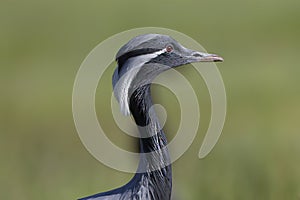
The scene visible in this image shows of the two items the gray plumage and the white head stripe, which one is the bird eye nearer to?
the gray plumage

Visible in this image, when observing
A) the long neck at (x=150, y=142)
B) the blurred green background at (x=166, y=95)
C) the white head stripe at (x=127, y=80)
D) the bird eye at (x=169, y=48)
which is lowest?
the blurred green background at (x=166, y=95)

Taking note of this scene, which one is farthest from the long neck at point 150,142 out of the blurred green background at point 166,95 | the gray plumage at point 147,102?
the blurred green background at point 166,95

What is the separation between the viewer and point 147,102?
607 centimetres

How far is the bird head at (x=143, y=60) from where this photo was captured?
5.89 m

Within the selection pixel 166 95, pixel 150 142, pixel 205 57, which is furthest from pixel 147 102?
pixel 166 95

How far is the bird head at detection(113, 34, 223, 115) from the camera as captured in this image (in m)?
5.89

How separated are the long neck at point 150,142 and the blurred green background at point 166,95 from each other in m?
0.42

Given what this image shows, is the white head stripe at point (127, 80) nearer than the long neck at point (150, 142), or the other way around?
the white head stripe at point (127, 80)

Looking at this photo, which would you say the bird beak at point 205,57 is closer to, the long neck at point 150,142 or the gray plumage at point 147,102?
the gray plumage at point 147,102

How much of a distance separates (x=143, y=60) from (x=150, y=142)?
18.6 inches

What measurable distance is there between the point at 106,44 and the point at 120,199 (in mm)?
7268
